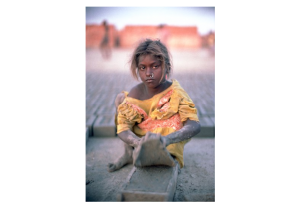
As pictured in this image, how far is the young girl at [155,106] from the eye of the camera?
2438mm

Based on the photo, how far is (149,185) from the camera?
2.07 metres

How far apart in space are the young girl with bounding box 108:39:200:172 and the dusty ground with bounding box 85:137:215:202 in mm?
289

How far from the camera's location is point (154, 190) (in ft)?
6.57

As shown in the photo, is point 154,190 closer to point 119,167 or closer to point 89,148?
point 119,167

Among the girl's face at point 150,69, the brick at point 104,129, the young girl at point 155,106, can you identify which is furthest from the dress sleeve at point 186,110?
the brick at point 104,129

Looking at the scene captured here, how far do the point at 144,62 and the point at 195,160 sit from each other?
141cm

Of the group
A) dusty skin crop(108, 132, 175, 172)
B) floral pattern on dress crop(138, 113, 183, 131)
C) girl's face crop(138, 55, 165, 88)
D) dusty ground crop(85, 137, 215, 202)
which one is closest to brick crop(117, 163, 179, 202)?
dusty skin crop(108, 132, 175, 172)

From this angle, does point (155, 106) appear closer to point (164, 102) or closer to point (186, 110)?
point (164, 102)

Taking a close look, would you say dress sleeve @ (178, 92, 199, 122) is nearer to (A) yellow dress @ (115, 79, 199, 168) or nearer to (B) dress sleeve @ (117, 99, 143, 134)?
(A) yellow dress @ (115, 79, 199, 168)

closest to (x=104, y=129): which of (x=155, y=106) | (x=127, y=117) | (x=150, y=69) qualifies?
(x=127, y=117)

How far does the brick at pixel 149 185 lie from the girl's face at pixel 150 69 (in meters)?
0.84

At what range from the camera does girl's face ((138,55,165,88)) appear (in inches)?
95.7

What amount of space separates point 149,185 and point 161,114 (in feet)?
2.43
